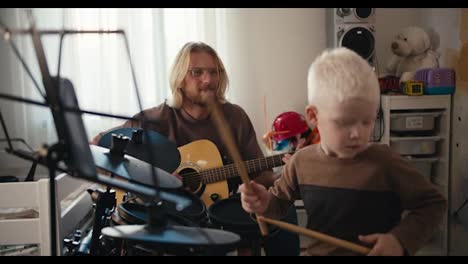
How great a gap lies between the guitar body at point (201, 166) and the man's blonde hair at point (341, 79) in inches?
33.5

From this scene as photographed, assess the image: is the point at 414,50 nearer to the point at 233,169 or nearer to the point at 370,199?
the point at 233,169

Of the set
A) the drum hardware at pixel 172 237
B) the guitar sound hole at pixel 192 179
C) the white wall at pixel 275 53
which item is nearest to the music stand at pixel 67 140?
the drum hardware at pixel 172 237

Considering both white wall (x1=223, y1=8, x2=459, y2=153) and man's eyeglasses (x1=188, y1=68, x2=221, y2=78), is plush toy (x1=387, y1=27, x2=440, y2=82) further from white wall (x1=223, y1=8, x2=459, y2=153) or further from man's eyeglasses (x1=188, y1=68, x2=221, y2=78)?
man's eyeglasses (x1=188, y1=68, x2=221, y2=78)

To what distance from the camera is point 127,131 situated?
157 centimetres

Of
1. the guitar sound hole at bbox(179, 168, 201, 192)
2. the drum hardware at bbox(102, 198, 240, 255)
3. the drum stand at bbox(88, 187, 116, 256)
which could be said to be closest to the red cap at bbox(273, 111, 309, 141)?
the guitar sound hole at bbox(179, 168, 201, 192)

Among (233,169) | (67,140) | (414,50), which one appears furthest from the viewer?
(414,50)

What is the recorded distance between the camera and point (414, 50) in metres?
2.42

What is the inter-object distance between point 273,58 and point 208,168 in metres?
1.16

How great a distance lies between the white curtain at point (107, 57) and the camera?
2426 mm

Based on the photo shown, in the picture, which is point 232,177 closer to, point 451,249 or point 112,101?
point 112,101

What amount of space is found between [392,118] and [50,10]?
1919mm

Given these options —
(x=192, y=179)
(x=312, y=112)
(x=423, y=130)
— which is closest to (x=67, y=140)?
(x=312, y=112)

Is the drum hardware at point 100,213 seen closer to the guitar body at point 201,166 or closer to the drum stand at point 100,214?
the drum stand at point 100,214

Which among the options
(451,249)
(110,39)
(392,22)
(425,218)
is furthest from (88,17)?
(451,249)
